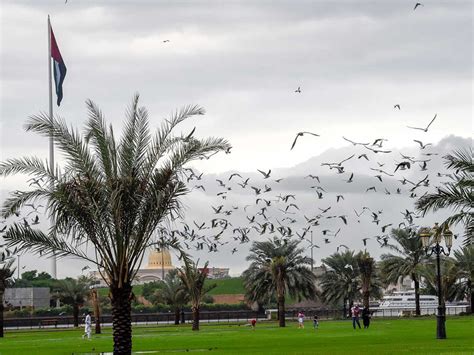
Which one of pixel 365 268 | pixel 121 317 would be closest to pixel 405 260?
pixel 365 268

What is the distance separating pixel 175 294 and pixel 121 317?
57989mm

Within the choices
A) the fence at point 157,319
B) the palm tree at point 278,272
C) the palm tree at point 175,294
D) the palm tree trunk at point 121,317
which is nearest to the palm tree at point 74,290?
the fence at point 157,319

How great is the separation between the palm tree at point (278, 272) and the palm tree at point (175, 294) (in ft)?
31.0

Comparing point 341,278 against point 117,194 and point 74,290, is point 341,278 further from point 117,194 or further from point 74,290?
point 117,194

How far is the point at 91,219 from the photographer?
3198 centimetres

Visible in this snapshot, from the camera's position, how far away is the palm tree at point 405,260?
85919mm

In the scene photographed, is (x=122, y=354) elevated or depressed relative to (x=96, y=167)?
depressed

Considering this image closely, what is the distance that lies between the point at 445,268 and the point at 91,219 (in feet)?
181

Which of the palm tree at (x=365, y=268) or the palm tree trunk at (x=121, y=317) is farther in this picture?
the palm tree at (x=365, y=268)

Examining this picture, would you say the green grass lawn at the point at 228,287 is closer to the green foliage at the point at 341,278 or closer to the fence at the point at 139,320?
the fence at the point at 139,320

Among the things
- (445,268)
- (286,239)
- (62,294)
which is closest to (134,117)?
(286,239)

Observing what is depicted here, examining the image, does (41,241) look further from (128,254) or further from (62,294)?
(62,294)

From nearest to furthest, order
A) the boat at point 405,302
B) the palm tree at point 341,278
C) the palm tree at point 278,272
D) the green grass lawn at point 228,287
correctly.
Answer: the palm tree at point 278,272 → the palm tree at point 341,278 → the boat at point 405,302 → the green grass lawn at point 228,287

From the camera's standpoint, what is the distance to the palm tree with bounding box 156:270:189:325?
89.2 m
